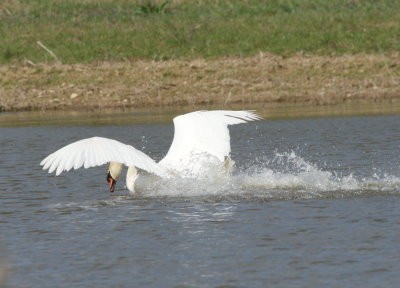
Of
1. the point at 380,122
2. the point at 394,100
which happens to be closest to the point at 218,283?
the point at 380,122

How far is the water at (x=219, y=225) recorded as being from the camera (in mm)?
8375

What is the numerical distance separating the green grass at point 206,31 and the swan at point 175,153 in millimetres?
12940

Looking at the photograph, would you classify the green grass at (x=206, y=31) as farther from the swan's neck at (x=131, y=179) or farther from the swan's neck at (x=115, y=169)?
the swan's neck at (x=131, y=179)

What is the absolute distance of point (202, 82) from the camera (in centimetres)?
2395

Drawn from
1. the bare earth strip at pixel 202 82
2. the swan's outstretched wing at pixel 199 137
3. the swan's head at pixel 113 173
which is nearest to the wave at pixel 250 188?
the swan's head at pixel 113 173

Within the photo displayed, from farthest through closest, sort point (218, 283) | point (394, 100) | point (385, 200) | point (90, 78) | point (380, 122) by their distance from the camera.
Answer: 1. point (90, 78)
2. point (394, 100)
3. point (380, 122)
4. point (385, 200)
5. point (218, 283)

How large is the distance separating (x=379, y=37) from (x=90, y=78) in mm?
6018

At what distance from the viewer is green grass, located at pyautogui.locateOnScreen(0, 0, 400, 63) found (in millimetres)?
26000

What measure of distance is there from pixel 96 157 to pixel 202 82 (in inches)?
502

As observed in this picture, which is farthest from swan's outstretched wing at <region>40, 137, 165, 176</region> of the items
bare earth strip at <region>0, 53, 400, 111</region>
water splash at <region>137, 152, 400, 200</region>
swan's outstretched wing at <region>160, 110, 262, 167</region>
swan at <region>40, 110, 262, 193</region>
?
bare earth strip at <region>0, 53, 400, 111</region>

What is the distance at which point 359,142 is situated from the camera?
52.9 feet

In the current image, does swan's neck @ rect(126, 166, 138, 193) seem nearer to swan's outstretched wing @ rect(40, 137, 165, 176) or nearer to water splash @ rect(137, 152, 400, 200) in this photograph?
water splash @ rect(137, 152, 400, 200)

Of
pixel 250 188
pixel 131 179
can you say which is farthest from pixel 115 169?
pixel 250 188

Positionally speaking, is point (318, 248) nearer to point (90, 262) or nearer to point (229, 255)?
point (229, 255)
